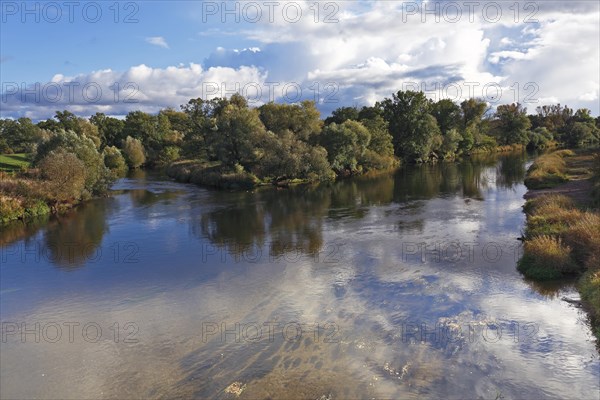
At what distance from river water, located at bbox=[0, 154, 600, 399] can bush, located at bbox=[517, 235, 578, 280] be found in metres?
0.97

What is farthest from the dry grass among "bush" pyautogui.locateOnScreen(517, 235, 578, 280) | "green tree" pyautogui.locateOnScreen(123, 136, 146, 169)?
"green tree" pyautogui.locateOnScreen(123, 136, 146, 169)

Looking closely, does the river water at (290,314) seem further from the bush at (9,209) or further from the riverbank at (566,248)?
the bush at (9,209)

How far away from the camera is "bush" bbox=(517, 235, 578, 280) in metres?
21.2

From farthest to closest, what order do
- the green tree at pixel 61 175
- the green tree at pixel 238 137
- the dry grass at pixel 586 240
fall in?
the green tree at pixel 238 137, the green tree at pixel 61 175, the dry grass at pixel 586 240

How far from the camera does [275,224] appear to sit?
123 feet

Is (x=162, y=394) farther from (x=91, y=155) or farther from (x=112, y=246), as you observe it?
(x=91, y=155)

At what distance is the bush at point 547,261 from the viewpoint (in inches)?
834

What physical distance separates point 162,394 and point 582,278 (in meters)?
17.9

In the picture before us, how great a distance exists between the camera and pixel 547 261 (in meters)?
21.4

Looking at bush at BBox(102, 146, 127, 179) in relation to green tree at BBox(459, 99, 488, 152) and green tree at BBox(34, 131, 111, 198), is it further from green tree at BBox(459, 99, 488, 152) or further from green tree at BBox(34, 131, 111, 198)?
green tree at BBox(459, 99, 488, 152)

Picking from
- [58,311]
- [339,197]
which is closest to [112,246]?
[58,311]

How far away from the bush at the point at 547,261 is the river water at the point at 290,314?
0.97 m
